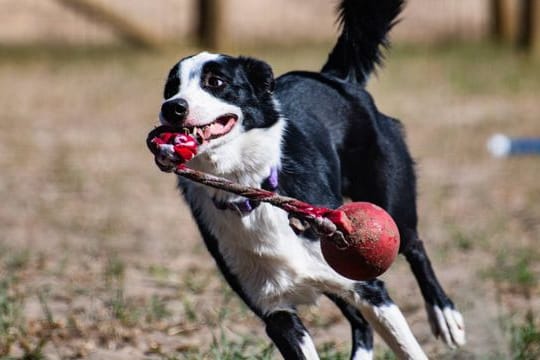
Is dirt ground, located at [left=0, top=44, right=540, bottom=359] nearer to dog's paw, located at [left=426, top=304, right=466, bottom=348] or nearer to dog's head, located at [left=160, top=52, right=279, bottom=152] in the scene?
dog's paw, located at [left=426, top=304, right=466, bottom=348]

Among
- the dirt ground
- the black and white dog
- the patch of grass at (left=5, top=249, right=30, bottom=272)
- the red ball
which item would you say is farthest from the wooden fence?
the red ball

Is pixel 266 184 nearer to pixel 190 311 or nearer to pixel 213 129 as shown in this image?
pixel 213 129

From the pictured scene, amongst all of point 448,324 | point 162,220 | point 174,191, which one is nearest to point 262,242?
point 448,324

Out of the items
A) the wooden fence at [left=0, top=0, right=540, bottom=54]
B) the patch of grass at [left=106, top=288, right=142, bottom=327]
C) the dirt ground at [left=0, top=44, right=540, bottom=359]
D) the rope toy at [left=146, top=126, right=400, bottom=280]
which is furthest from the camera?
the wooden fence at [left=0, top=0, right=540, bottom=54]

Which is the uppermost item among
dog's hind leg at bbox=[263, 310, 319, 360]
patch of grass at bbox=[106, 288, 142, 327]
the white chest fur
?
the white chest fur

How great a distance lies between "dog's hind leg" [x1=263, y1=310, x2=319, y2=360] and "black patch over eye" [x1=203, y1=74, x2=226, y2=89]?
2.77 feet

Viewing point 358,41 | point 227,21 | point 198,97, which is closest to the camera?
point 198,97

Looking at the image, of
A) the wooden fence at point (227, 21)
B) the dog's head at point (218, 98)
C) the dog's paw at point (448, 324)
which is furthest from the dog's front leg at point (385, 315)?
the wooden fence at point (227, 21)

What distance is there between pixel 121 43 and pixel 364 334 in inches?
500

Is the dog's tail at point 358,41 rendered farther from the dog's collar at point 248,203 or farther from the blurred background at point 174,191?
the dog's collar at point 248,203

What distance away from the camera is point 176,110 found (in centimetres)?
378

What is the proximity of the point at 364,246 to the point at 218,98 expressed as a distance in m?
0.73

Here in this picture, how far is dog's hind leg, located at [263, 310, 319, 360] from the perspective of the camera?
13.6ft

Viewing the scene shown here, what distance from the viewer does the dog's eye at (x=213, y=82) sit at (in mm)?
3988
